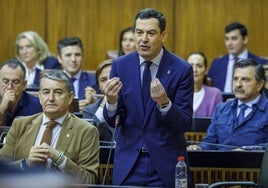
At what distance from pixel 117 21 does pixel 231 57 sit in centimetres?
163

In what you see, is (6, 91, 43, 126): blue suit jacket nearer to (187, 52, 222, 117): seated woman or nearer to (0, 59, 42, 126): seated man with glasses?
(0, 59, 42, 126): seated man with glasses

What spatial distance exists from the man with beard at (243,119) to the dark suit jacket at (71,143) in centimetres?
77

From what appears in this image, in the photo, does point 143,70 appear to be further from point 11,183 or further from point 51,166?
point 11,183

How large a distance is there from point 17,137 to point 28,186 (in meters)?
2.90

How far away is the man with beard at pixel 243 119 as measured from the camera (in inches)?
163

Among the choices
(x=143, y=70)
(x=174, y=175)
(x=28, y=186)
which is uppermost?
(x=143, y=70)

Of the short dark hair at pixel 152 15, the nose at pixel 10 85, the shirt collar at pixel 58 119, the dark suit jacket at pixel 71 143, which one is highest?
the short dark hair at pixel 152 15

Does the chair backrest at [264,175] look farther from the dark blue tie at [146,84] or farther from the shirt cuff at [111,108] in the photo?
the shirt cuff at [111,108]

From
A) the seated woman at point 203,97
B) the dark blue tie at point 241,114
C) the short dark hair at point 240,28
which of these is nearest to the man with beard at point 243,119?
the dark blue tie at point 241,114

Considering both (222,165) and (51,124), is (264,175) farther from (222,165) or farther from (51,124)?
(51,124)

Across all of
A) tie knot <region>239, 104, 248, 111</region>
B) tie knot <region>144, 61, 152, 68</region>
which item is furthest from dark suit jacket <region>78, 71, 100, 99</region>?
tie knot <region>144, 61, 152, 68</region>

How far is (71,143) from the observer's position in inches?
134

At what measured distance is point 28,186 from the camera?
2.16 feet

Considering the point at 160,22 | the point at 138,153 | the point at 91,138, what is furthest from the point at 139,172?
the point at 160,22
